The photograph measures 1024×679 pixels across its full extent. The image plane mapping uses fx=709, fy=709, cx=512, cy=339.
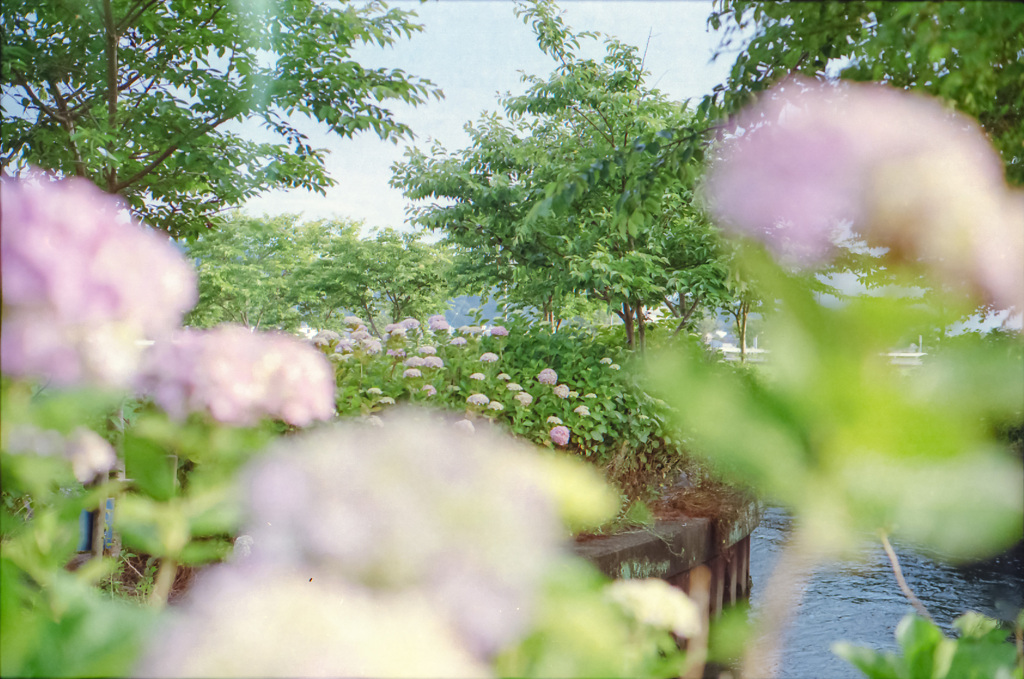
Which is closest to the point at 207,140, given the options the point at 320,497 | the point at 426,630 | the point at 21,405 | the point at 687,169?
the point at 687,169

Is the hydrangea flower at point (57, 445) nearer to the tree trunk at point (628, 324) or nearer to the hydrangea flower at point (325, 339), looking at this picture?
the hydrangea flower at point (325, 339)

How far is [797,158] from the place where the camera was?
0.96 meters

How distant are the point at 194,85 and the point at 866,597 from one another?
5126mm

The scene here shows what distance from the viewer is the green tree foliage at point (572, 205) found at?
4.85 meters

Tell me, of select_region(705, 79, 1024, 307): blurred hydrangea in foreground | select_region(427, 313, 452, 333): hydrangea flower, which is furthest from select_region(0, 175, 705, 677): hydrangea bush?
select_region(427, 313, 452, 333): hydrangea flower

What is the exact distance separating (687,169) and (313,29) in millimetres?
2170

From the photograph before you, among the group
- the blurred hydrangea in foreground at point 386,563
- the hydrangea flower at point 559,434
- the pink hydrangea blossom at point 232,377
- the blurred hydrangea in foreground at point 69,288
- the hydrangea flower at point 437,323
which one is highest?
the hydrangea flower at point 437,323

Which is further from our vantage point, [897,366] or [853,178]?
[853,178]

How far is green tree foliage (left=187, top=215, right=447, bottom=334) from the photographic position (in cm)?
1488

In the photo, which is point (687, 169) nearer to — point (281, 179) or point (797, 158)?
point (797, 158)

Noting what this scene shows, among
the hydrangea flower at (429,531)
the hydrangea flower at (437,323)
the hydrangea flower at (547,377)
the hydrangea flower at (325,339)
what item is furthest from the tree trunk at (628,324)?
the hydrangea flower at (429,531)

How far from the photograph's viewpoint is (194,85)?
3229mm

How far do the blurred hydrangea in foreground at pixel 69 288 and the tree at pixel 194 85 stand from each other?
2239 millimetres

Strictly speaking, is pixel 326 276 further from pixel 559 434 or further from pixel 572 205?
pixel 559 434
